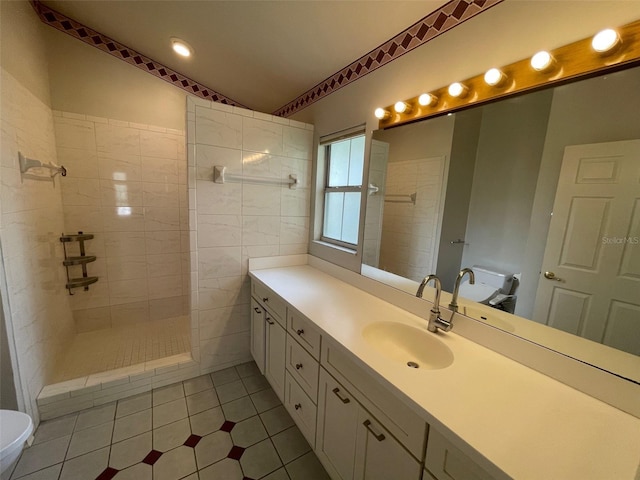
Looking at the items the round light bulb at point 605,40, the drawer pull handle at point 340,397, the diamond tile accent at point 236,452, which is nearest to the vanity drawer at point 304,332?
the drawer pull handle at point 340,397

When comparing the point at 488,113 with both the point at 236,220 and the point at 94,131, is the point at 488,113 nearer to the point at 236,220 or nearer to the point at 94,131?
the point at 236,220

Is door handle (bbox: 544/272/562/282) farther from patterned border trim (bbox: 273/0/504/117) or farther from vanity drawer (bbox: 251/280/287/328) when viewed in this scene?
vanity drawer (bbox: 251/280/287/328)

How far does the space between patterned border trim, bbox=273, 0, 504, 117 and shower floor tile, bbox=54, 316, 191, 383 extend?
8.08ft

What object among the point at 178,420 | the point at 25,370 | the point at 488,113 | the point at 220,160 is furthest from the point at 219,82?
the point at 178,420

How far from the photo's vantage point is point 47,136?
79.4 inches

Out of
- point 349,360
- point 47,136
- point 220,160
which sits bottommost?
point 349,360

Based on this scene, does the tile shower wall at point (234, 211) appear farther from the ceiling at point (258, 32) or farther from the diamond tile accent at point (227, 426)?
the diamond tile accent at point (227, 426)

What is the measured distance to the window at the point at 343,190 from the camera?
1.98 m

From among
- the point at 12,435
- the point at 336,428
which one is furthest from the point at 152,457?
the point at 336,428

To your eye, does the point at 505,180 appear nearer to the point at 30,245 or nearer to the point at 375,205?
the point at 375,205

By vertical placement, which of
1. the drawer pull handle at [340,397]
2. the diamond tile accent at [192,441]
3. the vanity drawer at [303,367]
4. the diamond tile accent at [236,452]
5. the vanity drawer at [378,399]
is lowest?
the diamond tile accent at [192,441]

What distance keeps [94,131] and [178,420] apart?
247cm

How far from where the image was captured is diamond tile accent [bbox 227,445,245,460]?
1.45m

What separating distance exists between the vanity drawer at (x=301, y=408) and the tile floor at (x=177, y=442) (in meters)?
0.18
